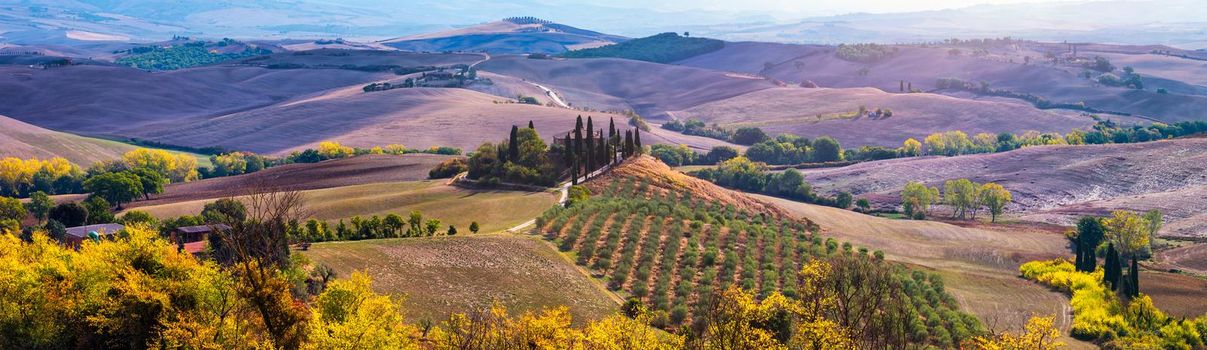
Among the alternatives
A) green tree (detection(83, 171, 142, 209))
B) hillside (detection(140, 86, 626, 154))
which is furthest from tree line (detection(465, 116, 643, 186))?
hillside (detection(140, 86, 626, 154))

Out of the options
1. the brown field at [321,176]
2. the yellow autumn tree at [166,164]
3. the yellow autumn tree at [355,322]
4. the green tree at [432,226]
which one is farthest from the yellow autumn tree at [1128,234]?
the yellow autumn tree at [166,164]

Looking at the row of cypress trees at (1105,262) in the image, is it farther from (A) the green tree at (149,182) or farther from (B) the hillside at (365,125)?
(B) the hillside at (365,125)

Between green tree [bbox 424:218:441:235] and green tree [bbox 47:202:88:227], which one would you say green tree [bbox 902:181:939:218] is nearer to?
green tree [bbox 424:218:441:235]

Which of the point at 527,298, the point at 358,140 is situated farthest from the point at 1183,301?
the point at 358,140

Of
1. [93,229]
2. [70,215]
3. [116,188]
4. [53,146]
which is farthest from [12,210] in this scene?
[53,146]

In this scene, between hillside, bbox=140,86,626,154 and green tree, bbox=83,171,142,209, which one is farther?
hillside, bbox=140,86,626,154

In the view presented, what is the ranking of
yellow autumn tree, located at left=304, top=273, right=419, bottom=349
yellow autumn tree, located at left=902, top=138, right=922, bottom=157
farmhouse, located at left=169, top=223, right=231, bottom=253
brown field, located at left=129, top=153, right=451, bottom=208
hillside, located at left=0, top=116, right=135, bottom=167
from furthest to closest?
1. yellow autumn tree, located at left=902, top=138, right=922, bottom=157
2. hillside, located at left=0, top=116, right=135, bottom=167
3. brown field, located at left=129, top=153, right=451, bottom=208
4. farmhouse, located at left=169, top=223, right=231, bottom=253
5. yellow autumn tree, located at left=304, top=273, right=419, bottom=349
